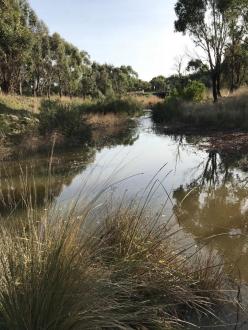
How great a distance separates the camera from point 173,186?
8000 millimetres

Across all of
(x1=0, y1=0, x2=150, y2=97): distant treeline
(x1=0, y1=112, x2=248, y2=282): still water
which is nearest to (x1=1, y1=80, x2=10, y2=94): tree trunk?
(x1=0, y1=0, x2=150, y2=97): distant treeline

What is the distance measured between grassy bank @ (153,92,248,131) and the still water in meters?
3.17

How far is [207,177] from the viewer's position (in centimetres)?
909

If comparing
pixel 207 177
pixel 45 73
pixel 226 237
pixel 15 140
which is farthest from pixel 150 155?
pixel 45 73

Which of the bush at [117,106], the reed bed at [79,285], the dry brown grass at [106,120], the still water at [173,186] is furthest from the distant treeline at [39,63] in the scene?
the reed bed at [79,285]

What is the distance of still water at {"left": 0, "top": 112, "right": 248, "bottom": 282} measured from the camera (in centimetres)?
459

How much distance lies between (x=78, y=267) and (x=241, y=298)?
168cm

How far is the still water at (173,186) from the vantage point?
4.59 m

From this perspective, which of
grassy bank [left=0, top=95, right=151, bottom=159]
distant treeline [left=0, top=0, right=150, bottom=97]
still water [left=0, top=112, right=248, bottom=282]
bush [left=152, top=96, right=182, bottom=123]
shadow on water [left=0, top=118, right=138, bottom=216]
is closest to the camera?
still water [left=0, top=112, right=248, bottom=282]

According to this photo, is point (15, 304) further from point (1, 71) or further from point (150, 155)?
point (1, 71)

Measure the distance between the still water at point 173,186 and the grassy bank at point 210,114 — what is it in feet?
10.4

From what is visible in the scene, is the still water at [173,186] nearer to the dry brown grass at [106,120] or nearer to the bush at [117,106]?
the dry brown grass at [106,120]

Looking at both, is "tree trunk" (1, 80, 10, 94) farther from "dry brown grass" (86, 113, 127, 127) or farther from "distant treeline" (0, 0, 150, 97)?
"dry brown grass" (86, 113, 127, 127)

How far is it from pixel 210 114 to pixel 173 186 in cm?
1290
